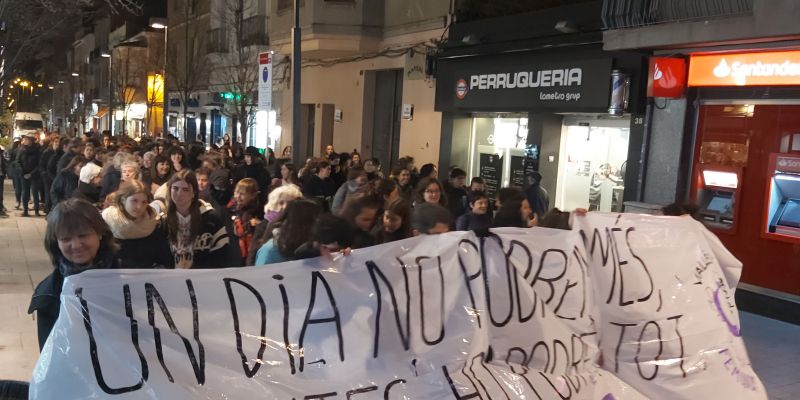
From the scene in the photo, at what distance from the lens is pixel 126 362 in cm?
321

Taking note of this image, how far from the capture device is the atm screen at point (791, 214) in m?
8.97

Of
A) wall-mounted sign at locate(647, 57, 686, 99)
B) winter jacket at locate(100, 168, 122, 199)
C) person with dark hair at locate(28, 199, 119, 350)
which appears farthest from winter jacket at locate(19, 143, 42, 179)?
person with dark hair at locate(28, 199, 119, 350)

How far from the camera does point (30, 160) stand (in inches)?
625

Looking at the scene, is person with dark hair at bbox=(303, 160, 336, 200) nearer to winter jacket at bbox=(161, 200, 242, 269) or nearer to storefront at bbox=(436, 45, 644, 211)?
storefront at bbox=(436, 45, 644, 211)

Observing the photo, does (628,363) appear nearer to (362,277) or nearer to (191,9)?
(362,277)

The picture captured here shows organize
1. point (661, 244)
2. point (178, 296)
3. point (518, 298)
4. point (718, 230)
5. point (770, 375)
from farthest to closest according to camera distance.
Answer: point (718, 230), point (770, 375), point (661, 244), point (518, 298), point (178, 296)

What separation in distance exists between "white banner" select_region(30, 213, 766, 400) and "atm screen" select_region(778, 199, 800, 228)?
13.5ft

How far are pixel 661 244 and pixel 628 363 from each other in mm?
1015

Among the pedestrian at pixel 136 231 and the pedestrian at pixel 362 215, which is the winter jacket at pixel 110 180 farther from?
the pedestrian at pixel 362 215

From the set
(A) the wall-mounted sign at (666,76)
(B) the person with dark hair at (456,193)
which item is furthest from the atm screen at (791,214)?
(B) the person with dark hair at (456,193)

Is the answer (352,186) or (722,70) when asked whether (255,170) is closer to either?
(352,186)

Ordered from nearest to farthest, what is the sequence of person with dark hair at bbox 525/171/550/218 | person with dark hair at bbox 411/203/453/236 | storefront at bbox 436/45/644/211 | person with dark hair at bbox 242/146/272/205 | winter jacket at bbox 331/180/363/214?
person with dark hair at bbox 411/203/453/236
winter jacket at bbox 331/180/363/214
person with dark hair at bbox 525/171/550/218
storefront at bbox 436/45/644/211
person with dark hair at bbox 242/146/272/205

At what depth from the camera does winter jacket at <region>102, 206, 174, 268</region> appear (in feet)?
16.6

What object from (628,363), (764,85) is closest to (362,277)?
(628,363)
